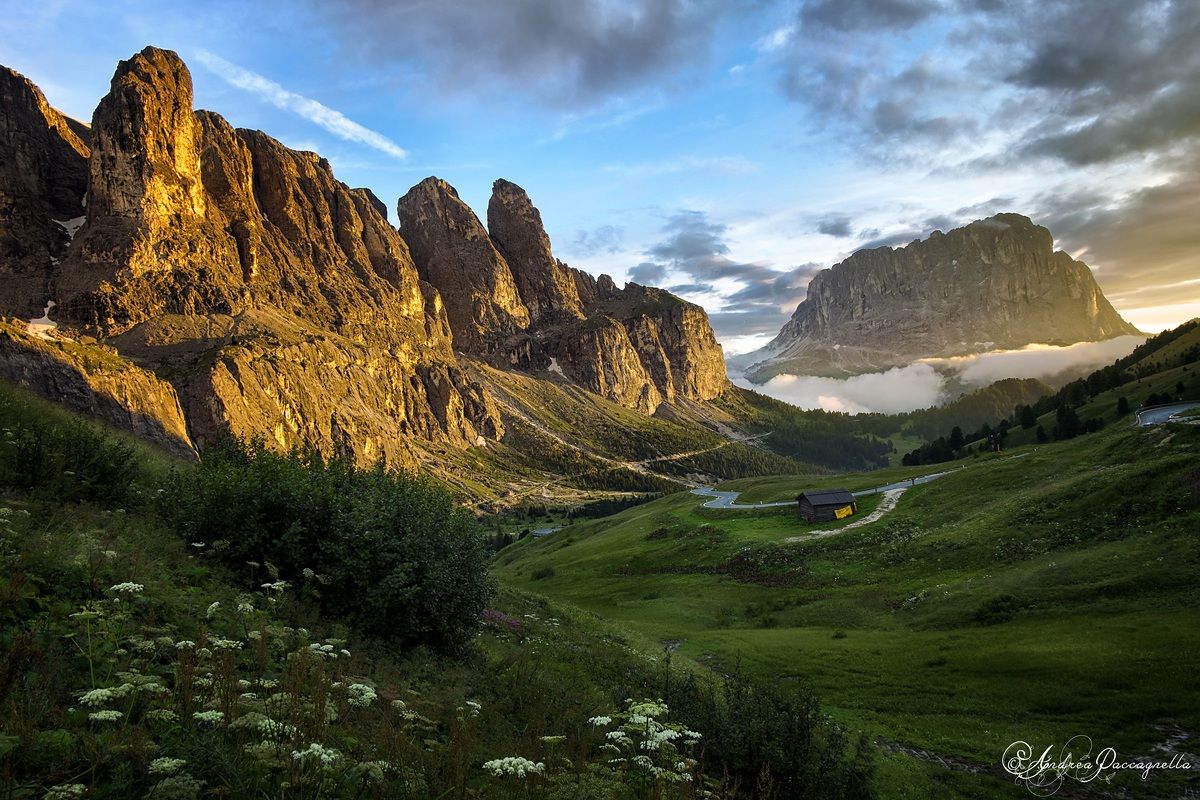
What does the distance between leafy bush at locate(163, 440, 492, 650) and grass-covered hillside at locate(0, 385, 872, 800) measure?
0.08m

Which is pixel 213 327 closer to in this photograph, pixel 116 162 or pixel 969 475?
pixel 116 162

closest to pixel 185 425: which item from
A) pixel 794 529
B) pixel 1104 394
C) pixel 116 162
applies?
pixel 116 162

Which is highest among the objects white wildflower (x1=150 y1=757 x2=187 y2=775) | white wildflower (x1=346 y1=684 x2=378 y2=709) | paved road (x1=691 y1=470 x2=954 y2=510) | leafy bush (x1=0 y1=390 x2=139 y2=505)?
leafy bush (x1=0 y1=390 x2=139 y2=505)

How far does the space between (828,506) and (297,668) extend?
258ft

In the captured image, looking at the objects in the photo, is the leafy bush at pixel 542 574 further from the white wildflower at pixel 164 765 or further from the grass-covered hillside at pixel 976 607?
the white wildflower at pixel 164 765

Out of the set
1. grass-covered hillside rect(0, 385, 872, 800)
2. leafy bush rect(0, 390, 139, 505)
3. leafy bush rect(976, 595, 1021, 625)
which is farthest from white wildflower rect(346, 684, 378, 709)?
leafy bush rect(976, 595, 1021, 625)

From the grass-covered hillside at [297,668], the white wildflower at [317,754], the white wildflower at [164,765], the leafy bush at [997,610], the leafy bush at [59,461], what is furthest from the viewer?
the leafy bush at [997,610]

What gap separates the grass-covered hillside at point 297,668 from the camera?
20.7 feet

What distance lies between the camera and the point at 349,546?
1659cm

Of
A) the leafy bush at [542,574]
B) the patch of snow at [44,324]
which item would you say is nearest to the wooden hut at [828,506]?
the leafy bush at [542,574]

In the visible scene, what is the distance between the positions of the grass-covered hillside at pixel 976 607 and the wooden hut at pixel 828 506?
257 centimetres

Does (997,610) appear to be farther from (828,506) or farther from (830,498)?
(830,498)

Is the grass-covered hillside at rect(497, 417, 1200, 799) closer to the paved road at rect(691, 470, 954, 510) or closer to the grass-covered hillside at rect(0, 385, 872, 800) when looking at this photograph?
the grass-covered hillside at rect(0, 385, 872, 800)

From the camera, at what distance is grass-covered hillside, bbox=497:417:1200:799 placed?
21594mm
